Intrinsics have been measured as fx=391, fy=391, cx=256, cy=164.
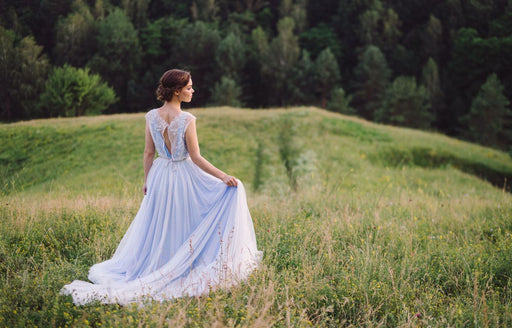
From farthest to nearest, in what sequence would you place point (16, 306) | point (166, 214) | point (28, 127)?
point (28, 127)
point (166, 214)
point (16, 306)

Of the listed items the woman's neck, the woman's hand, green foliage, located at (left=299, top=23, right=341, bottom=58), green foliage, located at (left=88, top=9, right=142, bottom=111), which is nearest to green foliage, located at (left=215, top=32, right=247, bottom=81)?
green foliage, located at (left=88, top=9, right=142, bottom=111)

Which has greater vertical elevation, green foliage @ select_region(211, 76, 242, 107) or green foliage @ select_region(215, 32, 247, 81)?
green foliage @ select_region(215, 32, 247, 81)

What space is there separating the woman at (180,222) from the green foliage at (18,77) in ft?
76.5

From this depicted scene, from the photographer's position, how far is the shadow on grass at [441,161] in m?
23.7

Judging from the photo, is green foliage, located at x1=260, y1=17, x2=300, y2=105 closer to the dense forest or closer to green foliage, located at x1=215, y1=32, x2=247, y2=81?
the dense forest

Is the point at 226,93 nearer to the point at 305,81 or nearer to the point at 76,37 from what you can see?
the point at 305,81

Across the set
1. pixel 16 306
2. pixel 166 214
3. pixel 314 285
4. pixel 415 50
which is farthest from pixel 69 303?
pixel 415 50

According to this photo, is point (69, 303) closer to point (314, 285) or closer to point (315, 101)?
point (314, 285)

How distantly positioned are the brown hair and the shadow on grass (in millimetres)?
20077

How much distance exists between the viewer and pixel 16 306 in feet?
12.9

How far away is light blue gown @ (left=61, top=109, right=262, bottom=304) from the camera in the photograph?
4.72 meters

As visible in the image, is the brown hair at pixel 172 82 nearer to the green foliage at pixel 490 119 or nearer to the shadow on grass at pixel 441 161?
the shadow on grass at pixel 441 161

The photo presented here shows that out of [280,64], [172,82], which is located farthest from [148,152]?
[280,64]

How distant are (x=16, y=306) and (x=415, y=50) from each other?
67460 mm
